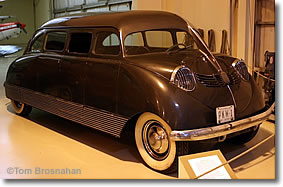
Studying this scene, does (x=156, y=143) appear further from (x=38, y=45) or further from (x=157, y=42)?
→ (x=38, y=45)

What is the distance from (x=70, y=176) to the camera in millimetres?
3309

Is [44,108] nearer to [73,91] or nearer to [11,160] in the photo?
[73,91]

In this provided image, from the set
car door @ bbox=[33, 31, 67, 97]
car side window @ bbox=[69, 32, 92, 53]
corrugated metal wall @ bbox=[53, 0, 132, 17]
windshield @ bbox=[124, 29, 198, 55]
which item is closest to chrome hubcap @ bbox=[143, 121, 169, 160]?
windshield @ bbox=[124, 29, 198, 55]

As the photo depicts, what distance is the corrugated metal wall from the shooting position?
952 cm

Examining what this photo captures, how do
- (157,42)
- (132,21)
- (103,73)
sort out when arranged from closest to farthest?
Answer: (103,73) → (132,21) → (157,42)

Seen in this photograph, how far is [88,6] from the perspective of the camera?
1174 cm

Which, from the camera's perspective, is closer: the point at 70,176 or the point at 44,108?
the point at 70,176

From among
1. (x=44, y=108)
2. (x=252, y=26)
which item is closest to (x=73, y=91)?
(x=44, y=108)

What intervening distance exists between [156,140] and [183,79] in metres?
0.62

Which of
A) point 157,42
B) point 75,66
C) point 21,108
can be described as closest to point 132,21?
point 157,42

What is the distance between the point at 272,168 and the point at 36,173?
2.25 m

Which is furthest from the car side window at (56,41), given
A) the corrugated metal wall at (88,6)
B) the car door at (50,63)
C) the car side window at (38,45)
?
the corrugated metal wall at (88,6)

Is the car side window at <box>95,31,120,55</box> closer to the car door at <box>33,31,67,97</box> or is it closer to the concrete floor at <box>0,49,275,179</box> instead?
the car door at <box>33,31,67,97</box>

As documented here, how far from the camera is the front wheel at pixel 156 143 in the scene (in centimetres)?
319
